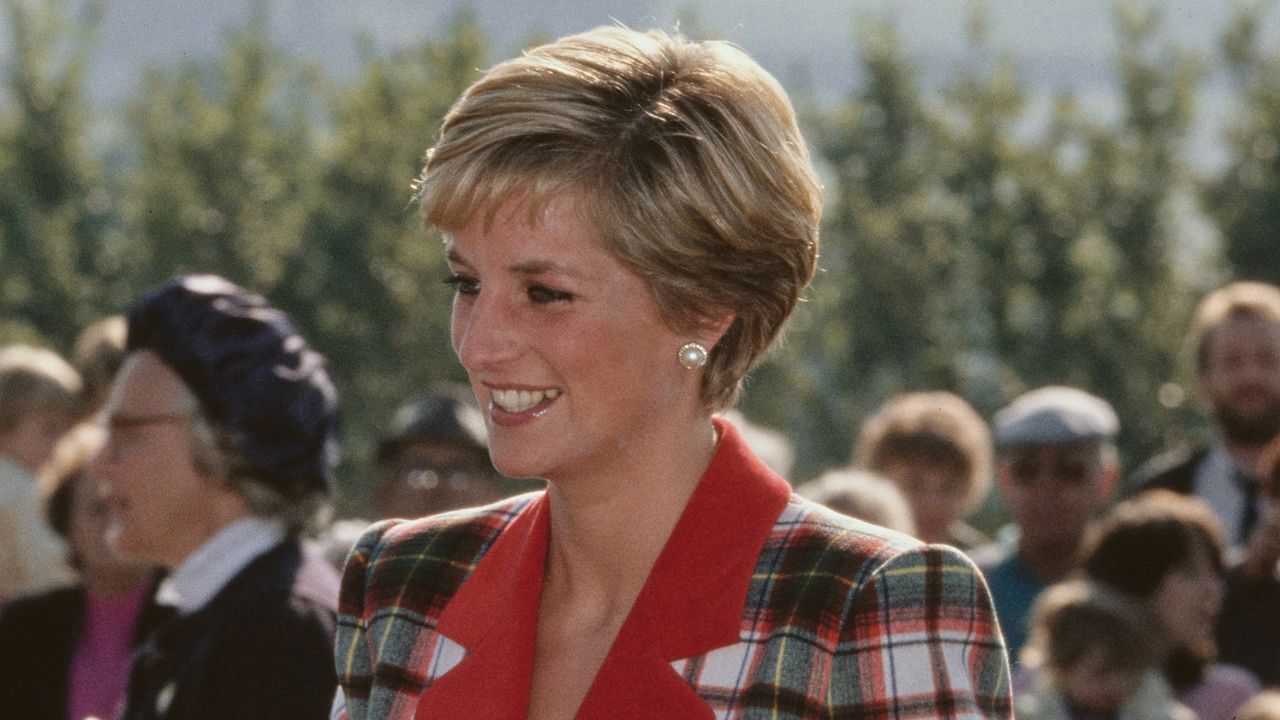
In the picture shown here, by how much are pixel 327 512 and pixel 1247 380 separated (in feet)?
10.6

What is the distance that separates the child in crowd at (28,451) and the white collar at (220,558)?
2838mm

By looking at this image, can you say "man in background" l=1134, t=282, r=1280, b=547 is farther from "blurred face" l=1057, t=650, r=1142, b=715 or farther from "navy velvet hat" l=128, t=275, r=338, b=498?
"navy velvet hat" l=128, t=275, r=338, b=498

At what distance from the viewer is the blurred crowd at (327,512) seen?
3.39 meters

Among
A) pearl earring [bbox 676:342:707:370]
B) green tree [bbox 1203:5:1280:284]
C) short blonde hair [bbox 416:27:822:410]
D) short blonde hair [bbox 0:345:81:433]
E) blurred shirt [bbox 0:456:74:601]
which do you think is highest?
short blonde hair [bbox 416:27:822:410]

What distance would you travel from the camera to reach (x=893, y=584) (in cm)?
199

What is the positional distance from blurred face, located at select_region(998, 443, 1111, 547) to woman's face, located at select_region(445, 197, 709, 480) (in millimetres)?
3656

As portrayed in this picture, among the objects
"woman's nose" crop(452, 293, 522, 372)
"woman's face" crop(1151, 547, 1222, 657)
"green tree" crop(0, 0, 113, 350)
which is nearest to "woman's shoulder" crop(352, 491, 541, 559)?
"woman's nose" crop(452, 293, 522, 372)

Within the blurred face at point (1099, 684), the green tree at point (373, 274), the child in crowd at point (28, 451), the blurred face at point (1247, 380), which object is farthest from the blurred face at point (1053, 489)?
the green tree at point (373, 274)

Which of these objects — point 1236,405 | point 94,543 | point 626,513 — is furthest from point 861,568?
point 1236,405

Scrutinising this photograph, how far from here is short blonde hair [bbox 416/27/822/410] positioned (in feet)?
6.77

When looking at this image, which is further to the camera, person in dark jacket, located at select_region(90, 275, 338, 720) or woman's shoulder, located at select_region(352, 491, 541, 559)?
person in dark jacket, located at select_region(90, 275, 338, 720)

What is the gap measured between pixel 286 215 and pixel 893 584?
60.9 feet

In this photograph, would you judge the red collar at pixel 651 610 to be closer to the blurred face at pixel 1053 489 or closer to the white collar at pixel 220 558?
the white collar at pixel 220 558

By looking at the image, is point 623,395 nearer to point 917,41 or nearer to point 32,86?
point 32,86
